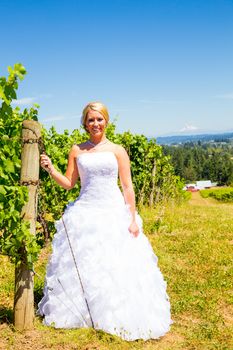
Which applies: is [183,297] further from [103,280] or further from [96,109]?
[96,109]

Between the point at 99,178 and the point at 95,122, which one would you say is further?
the point at 99,178

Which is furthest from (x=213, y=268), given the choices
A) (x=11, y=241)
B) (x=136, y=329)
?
(x=11, y=241)

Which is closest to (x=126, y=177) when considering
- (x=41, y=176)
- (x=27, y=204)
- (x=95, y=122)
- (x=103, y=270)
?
(x=95, y=122)

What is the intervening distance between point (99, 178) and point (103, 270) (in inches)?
47.3

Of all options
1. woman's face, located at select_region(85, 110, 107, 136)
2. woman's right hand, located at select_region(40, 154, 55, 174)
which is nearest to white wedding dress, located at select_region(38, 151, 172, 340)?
woman's face, located at select_region(85, 110, 107, 136)

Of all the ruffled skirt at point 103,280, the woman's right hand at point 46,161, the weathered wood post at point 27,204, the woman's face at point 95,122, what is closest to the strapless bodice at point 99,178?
the ruffled skirt at point 103,280

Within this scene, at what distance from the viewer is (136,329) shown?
16.8ft

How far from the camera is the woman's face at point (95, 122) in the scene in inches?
206

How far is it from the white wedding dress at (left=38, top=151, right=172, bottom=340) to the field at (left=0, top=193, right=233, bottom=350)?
0.58 feet

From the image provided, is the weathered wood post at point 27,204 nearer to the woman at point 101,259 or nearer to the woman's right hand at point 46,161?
the woman's right hand at point 46,161

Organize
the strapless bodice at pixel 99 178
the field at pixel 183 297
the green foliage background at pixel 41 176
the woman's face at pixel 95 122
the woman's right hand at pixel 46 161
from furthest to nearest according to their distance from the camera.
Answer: the strapless bodice at pixel 99 178, the woman's face at pixel 95 122, the woman's right hand at pixel 46 161, the field at pixel 183 297, the green foliage background at pixel 41 176

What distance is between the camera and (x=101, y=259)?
5.29 meters

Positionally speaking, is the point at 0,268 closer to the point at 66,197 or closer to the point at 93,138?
the point at 66,197

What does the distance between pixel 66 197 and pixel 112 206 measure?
3.63 meters
